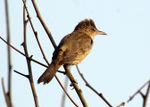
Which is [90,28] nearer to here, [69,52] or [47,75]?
[69,52]

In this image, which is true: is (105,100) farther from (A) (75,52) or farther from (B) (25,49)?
(A) (75,52)

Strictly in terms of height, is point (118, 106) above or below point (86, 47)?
below

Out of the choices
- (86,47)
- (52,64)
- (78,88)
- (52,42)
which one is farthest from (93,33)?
(78,88)

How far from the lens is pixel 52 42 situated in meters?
5.64

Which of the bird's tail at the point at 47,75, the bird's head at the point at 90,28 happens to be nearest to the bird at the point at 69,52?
the bird's tail at the point at 47,75

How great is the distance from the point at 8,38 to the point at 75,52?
271 cm

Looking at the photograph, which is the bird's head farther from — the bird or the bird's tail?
the bird's tail

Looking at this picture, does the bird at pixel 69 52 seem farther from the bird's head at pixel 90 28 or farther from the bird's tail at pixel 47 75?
the bird's head at pixel 90 28

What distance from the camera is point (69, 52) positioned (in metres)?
Result: 6.96

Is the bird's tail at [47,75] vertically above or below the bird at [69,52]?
below

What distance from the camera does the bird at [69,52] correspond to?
6.17 meters

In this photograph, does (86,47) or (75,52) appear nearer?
(75,52)

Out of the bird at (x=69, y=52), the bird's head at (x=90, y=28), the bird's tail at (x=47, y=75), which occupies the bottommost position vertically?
the bird's tail at (x=47, y=75)

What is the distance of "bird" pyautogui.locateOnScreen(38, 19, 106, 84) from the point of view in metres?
6.17
